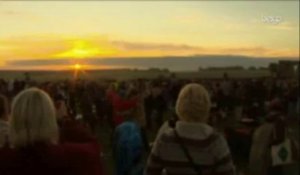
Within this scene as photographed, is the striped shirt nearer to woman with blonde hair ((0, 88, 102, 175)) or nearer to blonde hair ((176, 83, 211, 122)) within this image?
blonde hair ((176, 83, 211, 122))

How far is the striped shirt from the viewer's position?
4.62 metres

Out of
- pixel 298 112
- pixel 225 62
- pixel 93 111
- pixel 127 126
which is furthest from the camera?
pixel 225 62

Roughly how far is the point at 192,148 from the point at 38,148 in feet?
4.65

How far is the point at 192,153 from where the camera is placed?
15.2 ft

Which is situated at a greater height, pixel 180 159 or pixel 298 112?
pixel 180 159

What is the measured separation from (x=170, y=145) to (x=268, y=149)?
3578 mm

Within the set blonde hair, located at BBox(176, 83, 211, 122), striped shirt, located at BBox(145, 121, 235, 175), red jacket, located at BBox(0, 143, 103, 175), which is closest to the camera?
red jacket, located at BBox(0, 143, 103, 175)

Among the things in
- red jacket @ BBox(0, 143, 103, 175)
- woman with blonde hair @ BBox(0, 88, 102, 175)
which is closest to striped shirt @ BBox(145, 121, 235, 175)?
woman with blonde hair @ BBox(0, 88, 102, 175)

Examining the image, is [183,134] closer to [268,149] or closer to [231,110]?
[268,149]

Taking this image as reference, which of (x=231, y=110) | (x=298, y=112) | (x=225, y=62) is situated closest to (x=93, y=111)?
(x=231, y=110)

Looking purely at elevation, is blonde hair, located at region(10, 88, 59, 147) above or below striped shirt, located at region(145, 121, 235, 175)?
above

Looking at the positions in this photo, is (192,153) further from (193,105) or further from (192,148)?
(193,105)

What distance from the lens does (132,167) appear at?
7188 mm

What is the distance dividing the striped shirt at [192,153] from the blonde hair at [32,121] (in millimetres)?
1228
